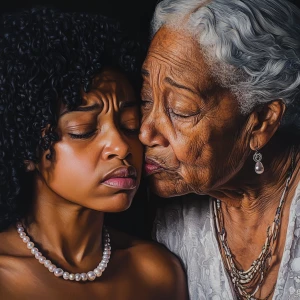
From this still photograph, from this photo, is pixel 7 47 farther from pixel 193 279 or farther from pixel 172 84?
pixel 193 279

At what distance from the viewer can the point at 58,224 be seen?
1739mm

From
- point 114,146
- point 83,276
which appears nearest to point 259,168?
point 114,146

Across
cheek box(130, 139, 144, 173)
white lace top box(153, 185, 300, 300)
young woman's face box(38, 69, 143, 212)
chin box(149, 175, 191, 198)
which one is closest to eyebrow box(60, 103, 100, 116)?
young woman's face box(38, 69, 143, 212)

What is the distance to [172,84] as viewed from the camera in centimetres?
168

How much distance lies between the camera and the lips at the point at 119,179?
64.7 inches

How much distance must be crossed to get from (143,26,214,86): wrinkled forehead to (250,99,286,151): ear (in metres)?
0.16

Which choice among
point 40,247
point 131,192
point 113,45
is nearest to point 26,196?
point 40,247

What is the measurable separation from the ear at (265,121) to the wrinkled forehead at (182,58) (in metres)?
0.16

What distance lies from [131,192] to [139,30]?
47cm

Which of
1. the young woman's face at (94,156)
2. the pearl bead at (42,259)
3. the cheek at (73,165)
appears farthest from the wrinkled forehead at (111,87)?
the pearl bead at (42,259)

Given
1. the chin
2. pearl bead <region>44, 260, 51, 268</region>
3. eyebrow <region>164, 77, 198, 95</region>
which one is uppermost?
eyebrow <region>164, 77, 198, 95</region>

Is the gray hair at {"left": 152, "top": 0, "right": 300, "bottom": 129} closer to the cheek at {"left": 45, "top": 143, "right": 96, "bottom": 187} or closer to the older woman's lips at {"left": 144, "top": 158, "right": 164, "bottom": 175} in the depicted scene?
the older woman's lips at {"left": 144, "top": 158, "right": 164, "bottom": 175}

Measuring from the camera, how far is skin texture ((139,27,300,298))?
1.68 meters

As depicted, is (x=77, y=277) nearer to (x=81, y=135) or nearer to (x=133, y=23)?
(x=81, y=135)
